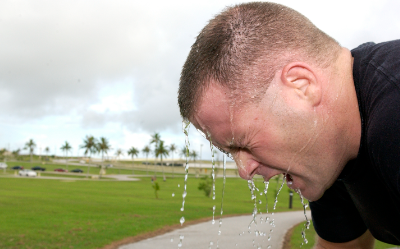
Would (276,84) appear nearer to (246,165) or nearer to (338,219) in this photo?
(246,165)

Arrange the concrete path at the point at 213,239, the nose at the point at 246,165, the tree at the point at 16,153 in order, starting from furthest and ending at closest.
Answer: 1. the tree at the point at 16,153
2. the concrete path at the point at 213,239
3. the nose at the point at 246,165

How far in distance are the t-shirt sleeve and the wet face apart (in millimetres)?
679

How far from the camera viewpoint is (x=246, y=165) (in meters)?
1.74

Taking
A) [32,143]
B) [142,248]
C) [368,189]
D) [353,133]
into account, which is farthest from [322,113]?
[32,143]

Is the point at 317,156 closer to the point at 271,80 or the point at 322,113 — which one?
the point at 322,113

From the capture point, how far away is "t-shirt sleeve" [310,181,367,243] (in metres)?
2.29

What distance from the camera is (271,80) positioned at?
1483 millimetres

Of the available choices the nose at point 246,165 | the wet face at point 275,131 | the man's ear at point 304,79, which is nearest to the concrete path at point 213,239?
the nose at point 246,165

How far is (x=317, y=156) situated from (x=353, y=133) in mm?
188

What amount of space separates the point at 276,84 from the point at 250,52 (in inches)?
7.2

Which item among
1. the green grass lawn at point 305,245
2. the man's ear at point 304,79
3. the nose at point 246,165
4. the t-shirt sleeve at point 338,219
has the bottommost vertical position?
the green grass lawn at point 305,245

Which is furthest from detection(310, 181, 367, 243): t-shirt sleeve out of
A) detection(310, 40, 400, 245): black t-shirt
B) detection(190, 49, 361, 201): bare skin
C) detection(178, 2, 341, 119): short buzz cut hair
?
detection(178, 2, 341, 119): short buzz cut hair

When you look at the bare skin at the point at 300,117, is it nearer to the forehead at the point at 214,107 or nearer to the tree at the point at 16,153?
the forehead at the point at 214,107

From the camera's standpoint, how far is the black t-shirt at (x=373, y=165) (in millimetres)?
1163
